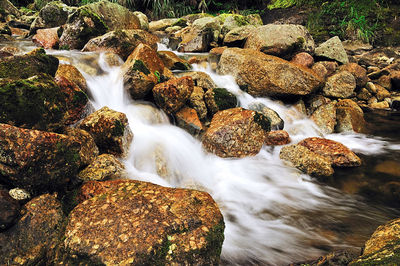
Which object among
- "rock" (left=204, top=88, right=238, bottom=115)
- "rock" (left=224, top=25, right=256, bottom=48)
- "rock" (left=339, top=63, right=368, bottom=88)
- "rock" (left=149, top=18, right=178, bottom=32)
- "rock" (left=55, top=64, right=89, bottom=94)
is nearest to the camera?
"rock" (left=55, top=64, right=89, bottom=94)

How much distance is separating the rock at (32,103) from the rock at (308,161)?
13.6ft

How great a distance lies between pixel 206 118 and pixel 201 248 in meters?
3.94

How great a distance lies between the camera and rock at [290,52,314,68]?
8.24 metres

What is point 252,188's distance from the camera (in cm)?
419

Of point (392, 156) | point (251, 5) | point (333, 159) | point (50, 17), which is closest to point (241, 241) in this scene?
point (333, 159)

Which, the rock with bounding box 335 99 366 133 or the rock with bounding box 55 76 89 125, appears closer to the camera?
the rock with bounding box 55 76 89 125

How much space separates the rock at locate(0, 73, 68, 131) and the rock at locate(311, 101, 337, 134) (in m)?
6.55

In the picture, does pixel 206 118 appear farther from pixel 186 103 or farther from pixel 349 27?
pixel 349 27

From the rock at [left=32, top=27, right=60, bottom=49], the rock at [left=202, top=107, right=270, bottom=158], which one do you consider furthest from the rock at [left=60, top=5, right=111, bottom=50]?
the rock at [left=202, top=107, right=270, bottom=158]

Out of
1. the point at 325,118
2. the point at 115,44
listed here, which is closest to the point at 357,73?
the point at 325,118

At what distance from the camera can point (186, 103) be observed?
17.8 feet

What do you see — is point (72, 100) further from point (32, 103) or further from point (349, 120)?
point (349, 120)

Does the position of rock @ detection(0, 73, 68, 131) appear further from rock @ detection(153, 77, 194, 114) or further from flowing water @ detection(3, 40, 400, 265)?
rock @ detection(153, 77, 194, 114)

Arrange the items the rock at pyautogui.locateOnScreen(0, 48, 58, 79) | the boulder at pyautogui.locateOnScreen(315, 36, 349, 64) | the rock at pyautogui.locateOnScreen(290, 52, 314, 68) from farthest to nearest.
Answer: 1. the boulder at pyautogui.locateOnScreen(315, 36, 349, 64)
2. the rock at pyautogui.locateOnScreen(290, 52, 314, 68)
3. the rock at pyautogui.locateOnScreen(0, 48, 58, 79)
